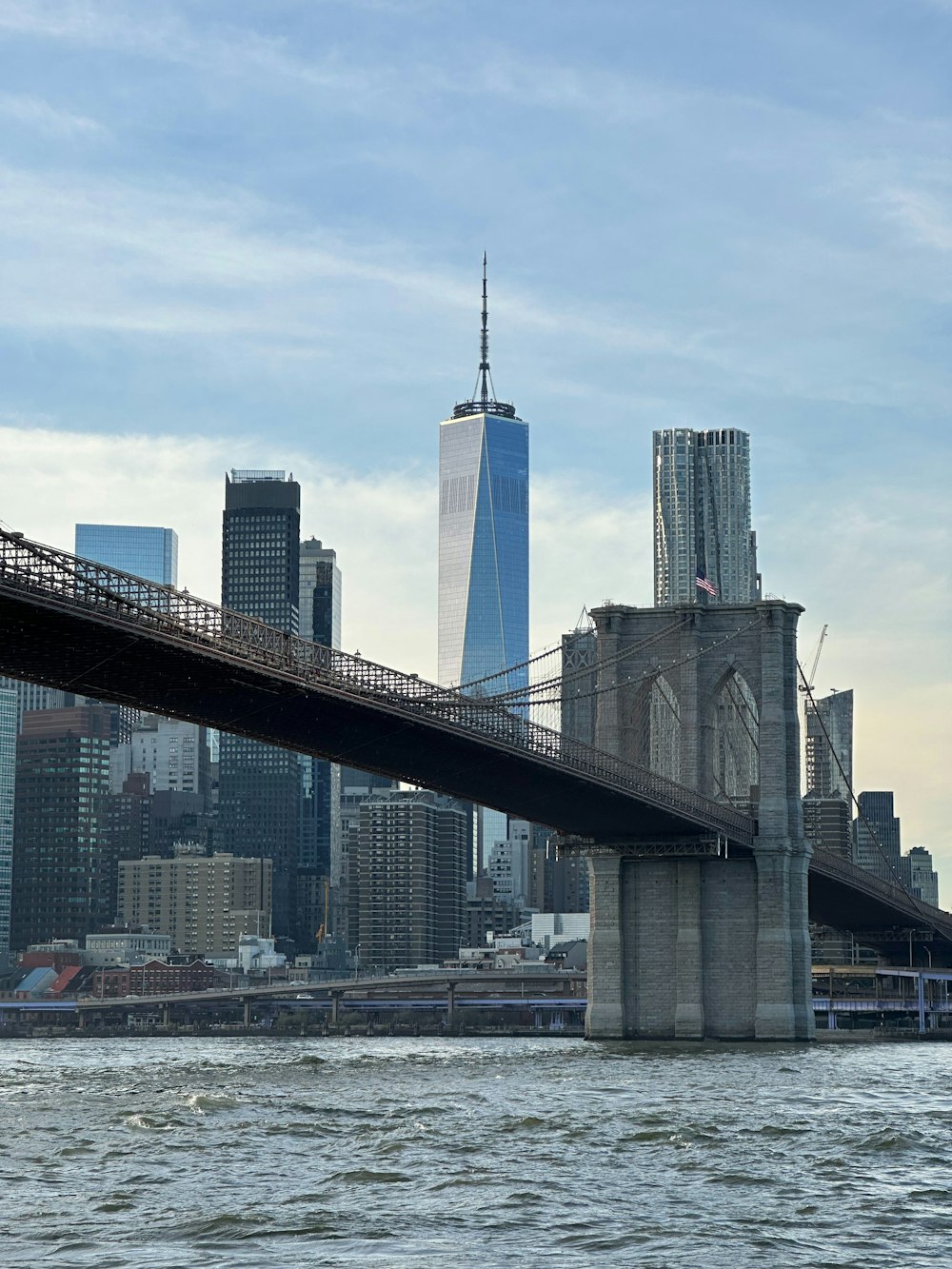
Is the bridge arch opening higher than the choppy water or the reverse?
higher

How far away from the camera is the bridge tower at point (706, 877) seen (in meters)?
95.6

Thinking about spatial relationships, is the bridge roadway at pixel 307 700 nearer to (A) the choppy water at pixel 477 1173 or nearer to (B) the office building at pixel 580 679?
(B) the office building at pixel 580 679

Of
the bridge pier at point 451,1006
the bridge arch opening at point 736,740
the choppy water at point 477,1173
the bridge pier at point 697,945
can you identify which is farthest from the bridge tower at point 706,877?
the bridge pier at point 451,1006

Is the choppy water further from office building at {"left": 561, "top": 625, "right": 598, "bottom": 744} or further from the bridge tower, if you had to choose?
office building at {"left": 561, "top": 625, "right": 598, "bottom": 744}

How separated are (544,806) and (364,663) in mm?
20387

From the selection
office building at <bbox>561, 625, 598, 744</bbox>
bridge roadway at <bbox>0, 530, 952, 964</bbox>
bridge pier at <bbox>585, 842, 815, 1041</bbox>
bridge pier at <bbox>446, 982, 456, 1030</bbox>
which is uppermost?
office building at <bbox>561, 625, 598, 744</bbox>

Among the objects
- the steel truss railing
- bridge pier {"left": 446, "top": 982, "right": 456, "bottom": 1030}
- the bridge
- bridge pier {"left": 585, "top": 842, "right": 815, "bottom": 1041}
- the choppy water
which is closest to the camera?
the choppy water

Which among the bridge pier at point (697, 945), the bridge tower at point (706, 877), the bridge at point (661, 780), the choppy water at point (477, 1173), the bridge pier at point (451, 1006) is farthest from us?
the bridge pier at point (451, 1006)

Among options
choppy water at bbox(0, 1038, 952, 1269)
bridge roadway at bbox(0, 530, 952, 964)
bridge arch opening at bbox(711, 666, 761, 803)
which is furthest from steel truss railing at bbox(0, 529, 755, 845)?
choppy water at bbox(0, 1038, 952, 1269)

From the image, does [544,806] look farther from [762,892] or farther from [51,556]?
[51,556]

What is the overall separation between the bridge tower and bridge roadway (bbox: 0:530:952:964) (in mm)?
1710

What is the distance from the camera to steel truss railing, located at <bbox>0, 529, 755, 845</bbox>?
5662cm

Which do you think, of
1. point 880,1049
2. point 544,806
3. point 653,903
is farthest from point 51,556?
point 880,1049

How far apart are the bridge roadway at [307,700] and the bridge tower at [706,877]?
1.71 meters
